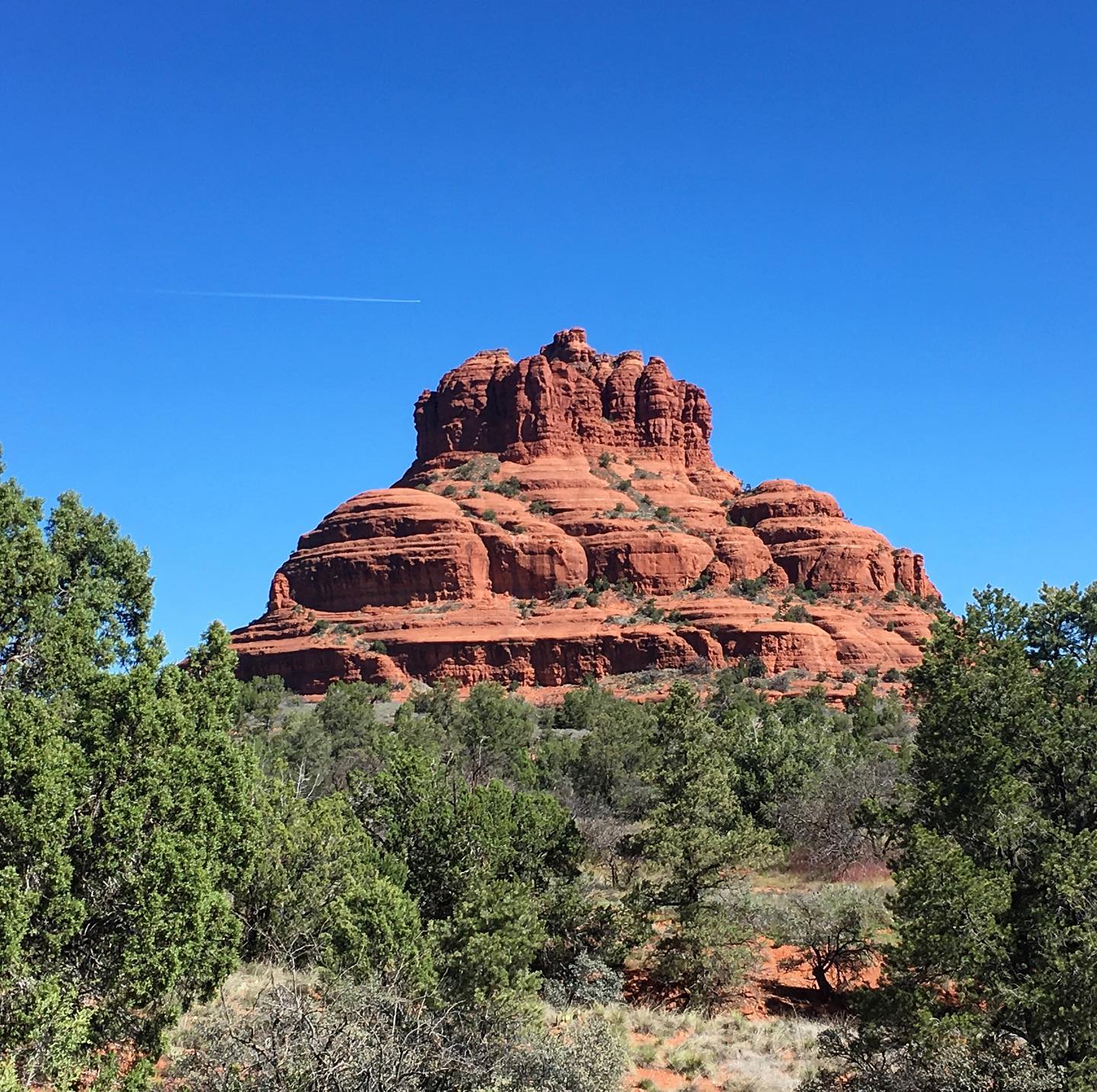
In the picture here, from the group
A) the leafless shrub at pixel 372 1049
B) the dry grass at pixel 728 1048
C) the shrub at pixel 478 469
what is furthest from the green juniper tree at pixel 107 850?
the shrub at pixel 478 469

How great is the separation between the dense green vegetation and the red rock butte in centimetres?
6703

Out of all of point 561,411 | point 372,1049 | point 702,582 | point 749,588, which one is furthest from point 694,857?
point 561,411

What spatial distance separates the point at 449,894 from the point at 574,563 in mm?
81773

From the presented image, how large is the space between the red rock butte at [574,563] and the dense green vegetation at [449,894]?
6703cm

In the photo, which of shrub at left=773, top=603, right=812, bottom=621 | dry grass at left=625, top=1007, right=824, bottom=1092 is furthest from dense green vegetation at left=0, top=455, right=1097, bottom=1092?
shrub at left=773, top=603, right=812, bottom=621

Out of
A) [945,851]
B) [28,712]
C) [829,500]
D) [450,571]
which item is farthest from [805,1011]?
[829,500]

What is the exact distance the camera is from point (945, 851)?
14117 mm

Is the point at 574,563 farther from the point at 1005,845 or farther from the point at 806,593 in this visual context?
the point at 1005,845

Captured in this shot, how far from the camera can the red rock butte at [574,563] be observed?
9131 cm

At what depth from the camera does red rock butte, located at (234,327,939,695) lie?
9131 cm

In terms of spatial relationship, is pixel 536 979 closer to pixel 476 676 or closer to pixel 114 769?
pixel 114 769

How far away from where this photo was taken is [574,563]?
10150 centimetres

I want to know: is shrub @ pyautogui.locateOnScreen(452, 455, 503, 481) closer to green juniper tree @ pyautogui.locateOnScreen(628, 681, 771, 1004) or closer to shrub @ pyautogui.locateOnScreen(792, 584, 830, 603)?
shrub @ pyautogui.locateOnScreen(792, 584, 830, 603)

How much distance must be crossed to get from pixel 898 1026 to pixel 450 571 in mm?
86564
